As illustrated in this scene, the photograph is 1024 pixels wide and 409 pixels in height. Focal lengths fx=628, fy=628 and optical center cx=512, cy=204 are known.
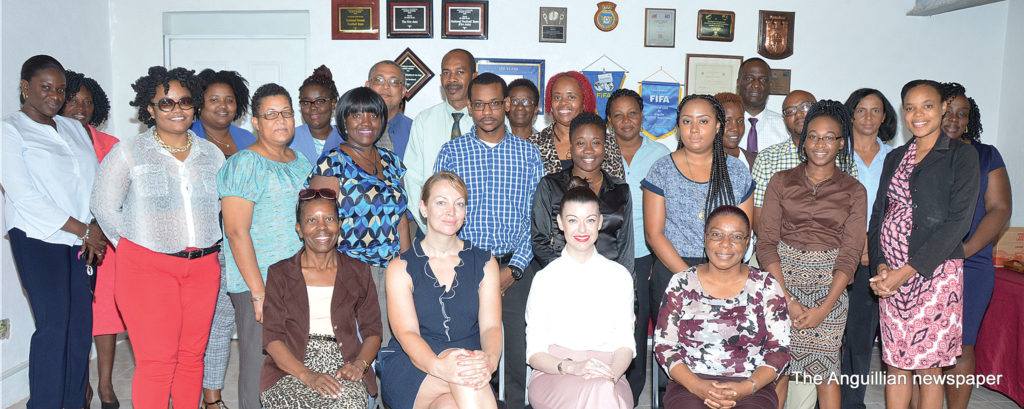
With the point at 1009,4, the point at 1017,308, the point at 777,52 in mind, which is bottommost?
the point at 1017,308

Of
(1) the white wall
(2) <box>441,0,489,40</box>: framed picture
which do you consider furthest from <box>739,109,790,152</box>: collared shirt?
(1) the white wall

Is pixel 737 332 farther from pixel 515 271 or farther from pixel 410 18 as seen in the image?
pixel 410 18

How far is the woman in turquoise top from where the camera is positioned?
2.75 meters

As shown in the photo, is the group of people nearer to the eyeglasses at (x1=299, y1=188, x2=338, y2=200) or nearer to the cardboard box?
the eyeglasses at (x1=299, y1=188, x2=338, y2=200)

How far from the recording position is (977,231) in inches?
122

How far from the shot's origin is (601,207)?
3035 millimetres

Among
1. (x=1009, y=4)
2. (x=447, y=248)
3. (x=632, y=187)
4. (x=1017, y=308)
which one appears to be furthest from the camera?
(x=1009, y=4)

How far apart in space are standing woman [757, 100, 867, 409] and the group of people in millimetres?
11

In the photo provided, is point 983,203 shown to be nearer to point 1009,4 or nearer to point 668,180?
point 668,180

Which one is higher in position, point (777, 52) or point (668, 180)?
point (777, 52)

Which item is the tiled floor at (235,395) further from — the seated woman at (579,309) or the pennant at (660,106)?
the pennant at (660,106)

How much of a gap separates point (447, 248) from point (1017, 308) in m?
3.46

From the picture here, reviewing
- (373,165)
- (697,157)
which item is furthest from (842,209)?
(373,165)

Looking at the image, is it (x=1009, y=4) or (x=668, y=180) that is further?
(x=1009, y=4)
